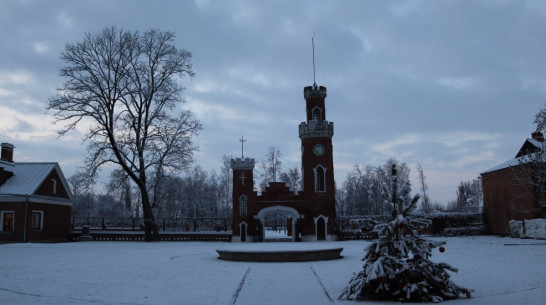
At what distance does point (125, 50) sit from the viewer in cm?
3039

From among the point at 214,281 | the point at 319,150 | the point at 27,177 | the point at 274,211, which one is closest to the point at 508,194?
the point at 319,150

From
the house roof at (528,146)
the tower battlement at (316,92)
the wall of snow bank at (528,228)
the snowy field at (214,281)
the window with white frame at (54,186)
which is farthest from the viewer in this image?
the tower battlement at (316,92)

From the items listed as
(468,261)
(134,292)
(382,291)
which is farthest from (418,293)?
(468,261)

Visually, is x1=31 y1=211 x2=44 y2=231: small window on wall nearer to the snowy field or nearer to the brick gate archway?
the brick gate archway

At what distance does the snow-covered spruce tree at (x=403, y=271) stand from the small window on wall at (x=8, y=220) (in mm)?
29703

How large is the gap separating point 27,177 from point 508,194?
3865 centimetres

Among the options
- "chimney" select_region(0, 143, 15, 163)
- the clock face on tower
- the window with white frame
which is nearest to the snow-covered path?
the clock face on tower

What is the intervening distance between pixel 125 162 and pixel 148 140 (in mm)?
2234

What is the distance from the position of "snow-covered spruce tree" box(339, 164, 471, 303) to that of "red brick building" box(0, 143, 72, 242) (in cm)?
2920

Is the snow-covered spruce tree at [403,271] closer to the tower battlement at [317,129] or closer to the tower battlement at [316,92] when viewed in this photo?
the tower battlement at [317,129]

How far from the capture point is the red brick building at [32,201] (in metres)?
31.2

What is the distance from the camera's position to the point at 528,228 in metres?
32.0

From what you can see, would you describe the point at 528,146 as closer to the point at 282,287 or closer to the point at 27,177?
the point at 282,287

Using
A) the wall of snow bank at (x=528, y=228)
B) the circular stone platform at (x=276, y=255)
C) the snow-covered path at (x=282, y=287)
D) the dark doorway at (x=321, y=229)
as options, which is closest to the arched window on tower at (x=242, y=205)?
the dark doorway at (x=321, y=229)
